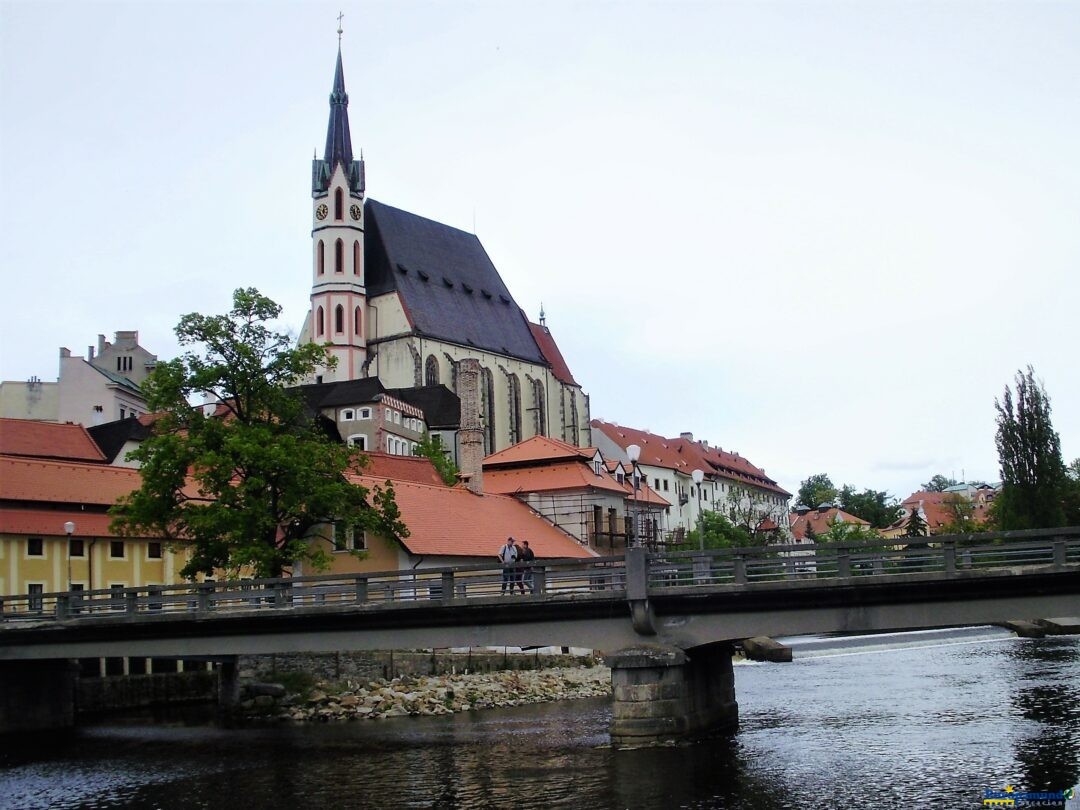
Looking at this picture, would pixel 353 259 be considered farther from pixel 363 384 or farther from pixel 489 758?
pixel 489 758

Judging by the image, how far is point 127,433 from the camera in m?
71.6

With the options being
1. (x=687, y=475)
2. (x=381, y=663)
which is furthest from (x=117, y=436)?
(x=687, y=475)

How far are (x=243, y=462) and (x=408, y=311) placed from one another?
3046 inches

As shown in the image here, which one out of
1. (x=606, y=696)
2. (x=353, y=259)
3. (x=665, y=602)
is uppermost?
(x=353, y=259)

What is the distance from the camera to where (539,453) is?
230 feet

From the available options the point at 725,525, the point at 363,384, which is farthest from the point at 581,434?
the point at 363,384

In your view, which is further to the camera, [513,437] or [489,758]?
[513,437]

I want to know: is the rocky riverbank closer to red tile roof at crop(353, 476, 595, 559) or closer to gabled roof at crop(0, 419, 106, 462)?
red tile roof at crop(353, 476, 595, 559)

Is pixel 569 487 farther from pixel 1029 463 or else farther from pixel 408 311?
pixel 408 311

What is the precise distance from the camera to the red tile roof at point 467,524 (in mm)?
52844

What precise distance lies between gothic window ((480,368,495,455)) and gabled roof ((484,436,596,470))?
4821cm

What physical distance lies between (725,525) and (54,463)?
67.9 m
